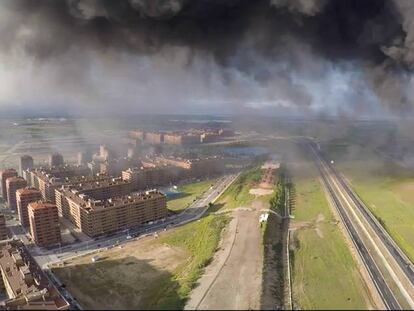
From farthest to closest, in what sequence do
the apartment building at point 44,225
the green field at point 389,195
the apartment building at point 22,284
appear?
1. the green field at point 389,195
2. the apartment building at point 44,225
3. the apartment building at point 22,284

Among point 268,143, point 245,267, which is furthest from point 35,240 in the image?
point 268,143

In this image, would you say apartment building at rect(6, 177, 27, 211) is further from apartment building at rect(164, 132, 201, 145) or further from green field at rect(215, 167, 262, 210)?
apartment building at rect(164, 132, 201, 145)

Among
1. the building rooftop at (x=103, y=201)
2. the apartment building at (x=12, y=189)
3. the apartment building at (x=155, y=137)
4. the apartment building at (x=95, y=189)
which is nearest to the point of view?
the building rooftop at (x=103, y=201)

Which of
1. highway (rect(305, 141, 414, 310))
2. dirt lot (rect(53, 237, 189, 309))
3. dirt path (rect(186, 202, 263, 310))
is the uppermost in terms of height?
dirt path (rect(186, 202, 263, 310))

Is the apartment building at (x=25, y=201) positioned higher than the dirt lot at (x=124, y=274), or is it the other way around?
the apartment building at (x=25, y=201)

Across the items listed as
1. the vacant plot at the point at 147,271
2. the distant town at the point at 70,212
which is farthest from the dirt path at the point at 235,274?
the distant town at the point at 70,212

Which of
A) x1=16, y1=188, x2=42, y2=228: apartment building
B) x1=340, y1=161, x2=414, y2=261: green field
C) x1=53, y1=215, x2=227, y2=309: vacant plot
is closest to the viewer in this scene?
x1=53, y1=215, x2=227, y2=309: vacant plot

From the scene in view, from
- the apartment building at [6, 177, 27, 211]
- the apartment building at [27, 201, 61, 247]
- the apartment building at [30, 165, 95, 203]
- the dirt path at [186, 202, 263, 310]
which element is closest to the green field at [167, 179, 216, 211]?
the apartment building at [30, 165, 95, 203]

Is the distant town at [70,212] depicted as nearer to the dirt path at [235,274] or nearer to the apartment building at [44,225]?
the apartment building at [44,225]
